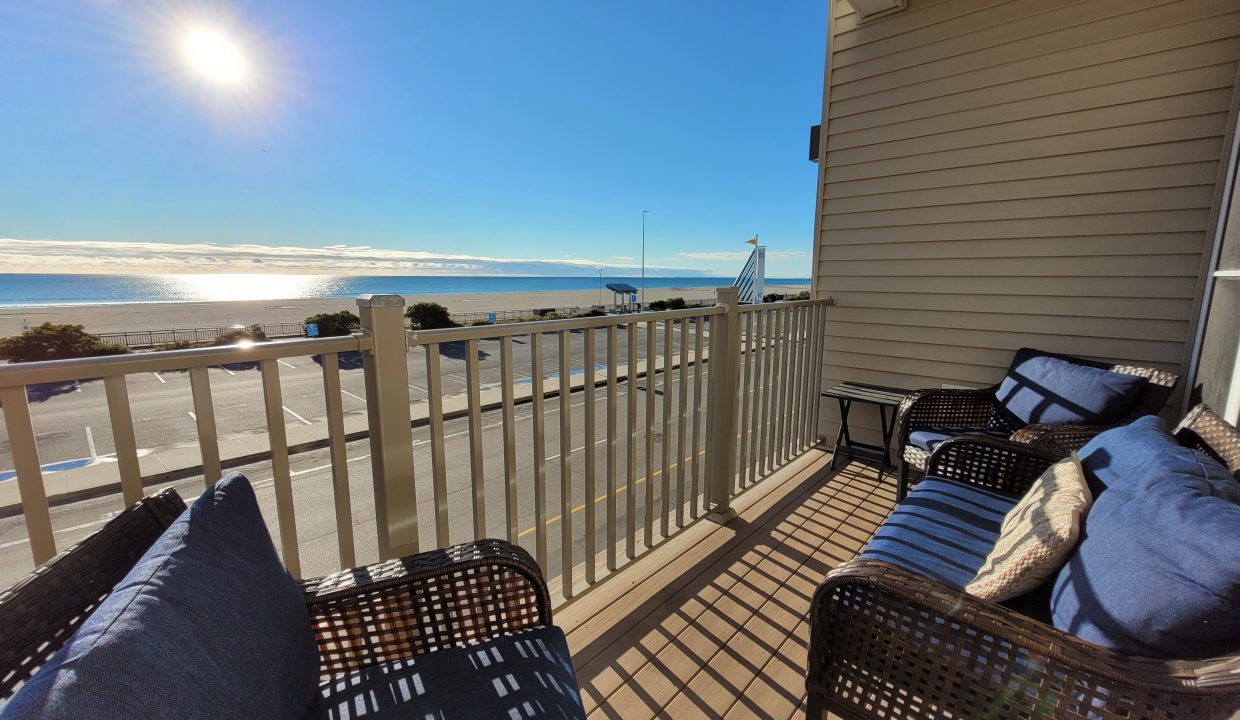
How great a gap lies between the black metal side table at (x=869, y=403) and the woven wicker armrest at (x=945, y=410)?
0.34 metres

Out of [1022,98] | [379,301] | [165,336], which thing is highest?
[1022,98]

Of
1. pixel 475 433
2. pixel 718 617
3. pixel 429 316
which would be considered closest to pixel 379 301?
pixel 475 433

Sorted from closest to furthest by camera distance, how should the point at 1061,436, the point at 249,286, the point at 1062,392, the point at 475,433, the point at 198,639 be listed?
the point at 198,639
the point at 475,433
the point at 1061,436
the point at 1062,392
the point at 249,286

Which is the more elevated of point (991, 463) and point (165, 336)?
point (991, 463)

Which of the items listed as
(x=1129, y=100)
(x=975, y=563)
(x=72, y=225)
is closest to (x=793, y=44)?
(x=1129, y=100)

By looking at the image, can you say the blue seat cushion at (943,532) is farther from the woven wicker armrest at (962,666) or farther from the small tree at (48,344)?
the small tree at (48,344)

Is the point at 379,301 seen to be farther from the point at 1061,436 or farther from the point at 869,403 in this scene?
the point at 869,403

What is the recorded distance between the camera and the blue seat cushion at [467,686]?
0.94 m

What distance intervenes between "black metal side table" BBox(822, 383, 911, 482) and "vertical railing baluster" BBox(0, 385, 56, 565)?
3436 mm

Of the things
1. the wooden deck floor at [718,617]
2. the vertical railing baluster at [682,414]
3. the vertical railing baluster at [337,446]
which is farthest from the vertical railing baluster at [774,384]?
the vertical railing baluster at [337,446]

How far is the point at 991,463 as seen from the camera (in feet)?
6.34

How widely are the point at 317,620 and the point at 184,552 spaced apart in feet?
1.28

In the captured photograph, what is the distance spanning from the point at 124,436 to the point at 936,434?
3.07 meters

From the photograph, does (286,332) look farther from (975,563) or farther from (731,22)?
(975,563)
